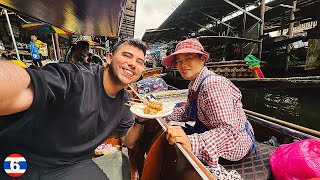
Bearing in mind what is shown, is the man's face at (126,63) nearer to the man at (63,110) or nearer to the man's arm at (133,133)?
the man at (63,110)

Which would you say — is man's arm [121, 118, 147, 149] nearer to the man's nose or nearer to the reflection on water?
the man's nose

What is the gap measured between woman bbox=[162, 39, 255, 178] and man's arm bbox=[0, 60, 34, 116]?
1226mm

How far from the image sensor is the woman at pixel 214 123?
76.6 inches

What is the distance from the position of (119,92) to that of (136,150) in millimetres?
1262

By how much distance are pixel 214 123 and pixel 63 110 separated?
1.61 metres

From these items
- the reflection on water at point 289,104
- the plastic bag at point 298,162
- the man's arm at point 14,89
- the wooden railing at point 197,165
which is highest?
the man's arm at point 14,89

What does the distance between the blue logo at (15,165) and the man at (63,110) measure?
36 millimetres

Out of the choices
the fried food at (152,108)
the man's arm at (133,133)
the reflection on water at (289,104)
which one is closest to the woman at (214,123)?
the fried food at (152,108)

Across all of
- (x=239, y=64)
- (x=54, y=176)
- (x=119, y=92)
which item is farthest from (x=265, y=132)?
(x=239, y=64)

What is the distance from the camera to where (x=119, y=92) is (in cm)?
217

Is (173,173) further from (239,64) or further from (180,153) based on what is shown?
(239,64)

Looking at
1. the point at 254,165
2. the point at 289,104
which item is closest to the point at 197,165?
the point at 254,165

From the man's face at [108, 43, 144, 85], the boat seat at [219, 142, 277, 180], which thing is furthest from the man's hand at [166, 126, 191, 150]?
the boat seat at [219, 142, 277, 180]

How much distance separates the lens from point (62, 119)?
1535 millimetres
